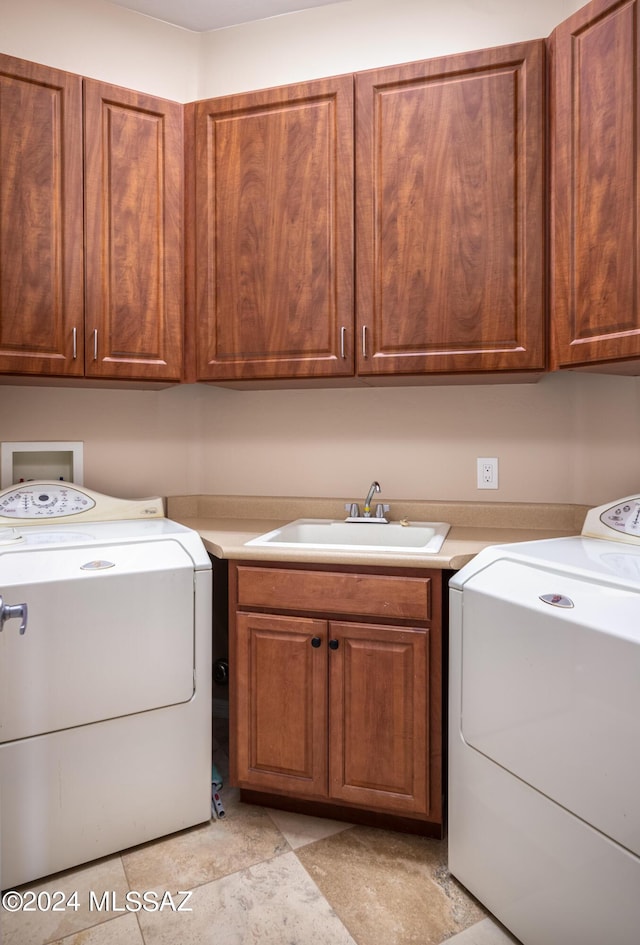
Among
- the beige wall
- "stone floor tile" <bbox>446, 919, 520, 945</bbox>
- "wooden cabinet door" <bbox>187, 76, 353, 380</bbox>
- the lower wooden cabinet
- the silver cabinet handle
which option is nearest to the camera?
the silver cabinet handle

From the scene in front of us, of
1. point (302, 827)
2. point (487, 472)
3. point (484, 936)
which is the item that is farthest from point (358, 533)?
point (484, 936)

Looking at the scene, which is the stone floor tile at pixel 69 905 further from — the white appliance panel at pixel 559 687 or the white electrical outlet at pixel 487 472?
the white electrical outlet at pixel 487 472

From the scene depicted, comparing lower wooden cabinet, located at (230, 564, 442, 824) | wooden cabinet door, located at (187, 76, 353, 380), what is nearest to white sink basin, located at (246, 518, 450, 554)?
lower wooden cabinet, located at (230, 564, 442, 824)

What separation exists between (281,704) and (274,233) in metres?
1.48

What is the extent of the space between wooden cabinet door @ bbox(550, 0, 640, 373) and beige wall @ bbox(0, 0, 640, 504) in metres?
0.38

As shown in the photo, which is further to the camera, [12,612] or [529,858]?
[529,858]

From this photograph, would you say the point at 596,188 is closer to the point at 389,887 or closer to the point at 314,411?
the point at 314,411

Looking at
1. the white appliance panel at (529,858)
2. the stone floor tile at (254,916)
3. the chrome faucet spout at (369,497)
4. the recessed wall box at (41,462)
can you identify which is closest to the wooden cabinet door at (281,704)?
the stone floor tile at (254,916)

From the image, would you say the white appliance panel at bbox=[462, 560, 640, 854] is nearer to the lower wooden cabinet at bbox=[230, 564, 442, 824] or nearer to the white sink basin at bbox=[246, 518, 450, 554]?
the lower wooden cabinet at bbox=[230, 564, 442, 824]

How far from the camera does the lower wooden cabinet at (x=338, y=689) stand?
62.2 inches

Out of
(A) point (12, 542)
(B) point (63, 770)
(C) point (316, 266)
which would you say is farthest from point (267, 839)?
(C) point (316, 266)

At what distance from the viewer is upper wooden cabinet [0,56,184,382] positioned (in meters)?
1.76

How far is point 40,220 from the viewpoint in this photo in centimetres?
178

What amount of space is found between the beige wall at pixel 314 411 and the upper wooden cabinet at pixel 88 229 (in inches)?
14.1
